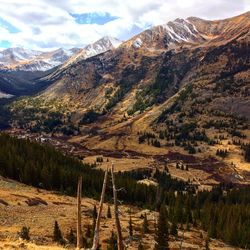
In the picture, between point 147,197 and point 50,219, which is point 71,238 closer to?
point 50,219

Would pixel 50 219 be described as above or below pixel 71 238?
below

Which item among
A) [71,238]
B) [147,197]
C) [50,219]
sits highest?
[71,238]

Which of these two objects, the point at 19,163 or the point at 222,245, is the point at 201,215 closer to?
the point at 222,245

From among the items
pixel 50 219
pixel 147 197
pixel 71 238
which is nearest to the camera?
pixel 71 238

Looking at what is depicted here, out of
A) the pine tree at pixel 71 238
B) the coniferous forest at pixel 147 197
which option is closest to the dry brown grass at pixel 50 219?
the pine tree at pixel 71 238

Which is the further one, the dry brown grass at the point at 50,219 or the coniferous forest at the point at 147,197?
the coniferous forest at the point at 147,197

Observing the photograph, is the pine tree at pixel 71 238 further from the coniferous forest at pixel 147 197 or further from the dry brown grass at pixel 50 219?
the coniferous forest at pixel 147 197

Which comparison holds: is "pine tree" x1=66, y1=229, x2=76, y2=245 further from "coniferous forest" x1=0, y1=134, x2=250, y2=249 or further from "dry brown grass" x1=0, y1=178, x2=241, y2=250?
"coniferous forest" x1=0, y1=134, x2=250, y2=249

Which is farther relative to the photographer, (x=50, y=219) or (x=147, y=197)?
(x=147, y=197)

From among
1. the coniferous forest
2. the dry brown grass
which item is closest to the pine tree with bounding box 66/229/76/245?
the dry brown grass

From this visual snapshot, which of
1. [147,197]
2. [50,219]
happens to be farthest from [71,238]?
[147,197]

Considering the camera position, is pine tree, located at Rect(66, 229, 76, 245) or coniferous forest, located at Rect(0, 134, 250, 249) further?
coniferous forest, located at Rect(0, 134, 250, 249)

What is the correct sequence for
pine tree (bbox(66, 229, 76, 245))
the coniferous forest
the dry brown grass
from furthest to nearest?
the coniferous forest < the dry brown grass < pine tree (bbox(66, 229, 76, 245))

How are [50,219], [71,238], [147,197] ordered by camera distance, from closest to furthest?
1. [71,238]
2. [50,219]
3. [147,197]
